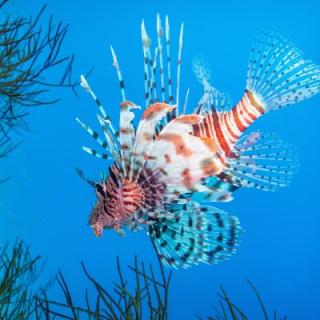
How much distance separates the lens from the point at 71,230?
7910 mm

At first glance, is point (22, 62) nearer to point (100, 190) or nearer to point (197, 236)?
point (100, 190)

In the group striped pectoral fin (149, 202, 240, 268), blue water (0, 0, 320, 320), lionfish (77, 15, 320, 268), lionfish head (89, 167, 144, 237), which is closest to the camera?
lionfish (77, 15, 320, 268)

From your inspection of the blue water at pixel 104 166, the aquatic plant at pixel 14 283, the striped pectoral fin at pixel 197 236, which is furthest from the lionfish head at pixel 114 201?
the blue water at pixel 104 166

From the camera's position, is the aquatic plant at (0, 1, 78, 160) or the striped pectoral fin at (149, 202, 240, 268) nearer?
the striped pectoral fin at (149, 202, 240, 268)

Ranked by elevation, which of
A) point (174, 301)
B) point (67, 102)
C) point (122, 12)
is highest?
point (122, 12)

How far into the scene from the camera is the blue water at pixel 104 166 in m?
7.48

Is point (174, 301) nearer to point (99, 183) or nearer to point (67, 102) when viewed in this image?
point (67, 102)

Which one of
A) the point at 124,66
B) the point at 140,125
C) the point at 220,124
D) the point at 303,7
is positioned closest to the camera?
the point at 140,125

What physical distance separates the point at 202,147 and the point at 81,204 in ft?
19.5

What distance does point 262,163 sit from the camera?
2.64 m

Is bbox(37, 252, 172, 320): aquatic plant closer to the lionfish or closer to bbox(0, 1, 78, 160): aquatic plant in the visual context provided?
the lionfish

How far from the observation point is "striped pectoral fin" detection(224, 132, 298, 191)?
2596 millimetres

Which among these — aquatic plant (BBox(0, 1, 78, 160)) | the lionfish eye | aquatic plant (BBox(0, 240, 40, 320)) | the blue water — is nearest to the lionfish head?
the lionfish eye

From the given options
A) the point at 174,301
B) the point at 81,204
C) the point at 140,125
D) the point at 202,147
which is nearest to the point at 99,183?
the point at 140,125
